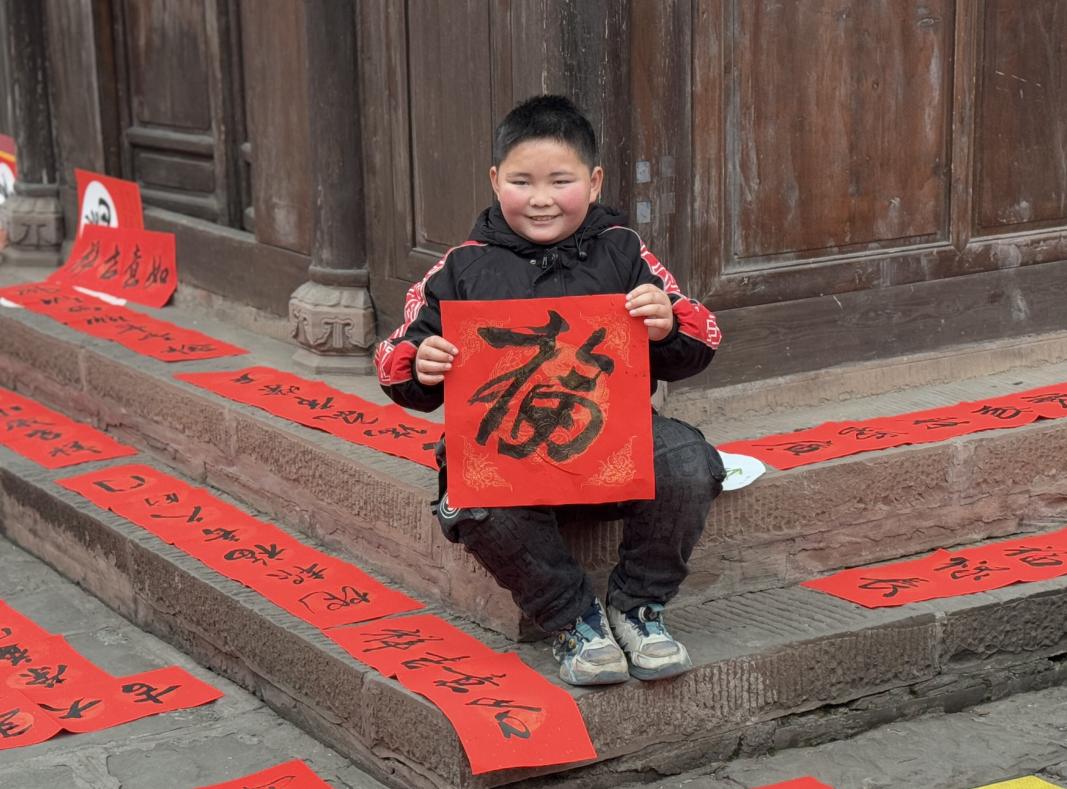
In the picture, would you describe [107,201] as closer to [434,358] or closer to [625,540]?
[434,358]

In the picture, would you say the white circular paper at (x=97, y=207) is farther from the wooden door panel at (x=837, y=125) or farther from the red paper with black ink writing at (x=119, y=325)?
the wooden door panel at (x=837, y=125)

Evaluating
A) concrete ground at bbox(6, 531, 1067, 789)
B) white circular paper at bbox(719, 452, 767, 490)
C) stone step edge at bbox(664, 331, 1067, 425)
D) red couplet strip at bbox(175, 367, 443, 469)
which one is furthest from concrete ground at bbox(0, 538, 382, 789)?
stone step edge at bbox(664, 331, 1067, 425)

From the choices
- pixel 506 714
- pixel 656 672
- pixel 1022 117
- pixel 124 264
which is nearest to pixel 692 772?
pixel 656 672

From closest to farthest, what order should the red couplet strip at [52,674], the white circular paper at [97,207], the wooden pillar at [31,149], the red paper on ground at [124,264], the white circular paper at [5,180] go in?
the red couplet strip at [52,674]
the red paper on ground at [124,264]
the white circular paper at [97,207]
the wooden pillar at [31,149]
the white circular paper at [5,180]

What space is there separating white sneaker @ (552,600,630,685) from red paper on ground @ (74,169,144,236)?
11.9 ft

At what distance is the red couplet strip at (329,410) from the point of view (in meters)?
4.28

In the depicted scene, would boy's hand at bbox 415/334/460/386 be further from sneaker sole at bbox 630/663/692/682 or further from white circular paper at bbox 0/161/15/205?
white circular paper at bbox 0/161/15/205

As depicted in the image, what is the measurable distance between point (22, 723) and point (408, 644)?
95 cm

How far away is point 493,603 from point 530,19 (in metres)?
1.47

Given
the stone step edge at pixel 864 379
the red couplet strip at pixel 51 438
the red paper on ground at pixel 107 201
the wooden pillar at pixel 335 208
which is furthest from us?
the red paper on ground at pixel 107 201

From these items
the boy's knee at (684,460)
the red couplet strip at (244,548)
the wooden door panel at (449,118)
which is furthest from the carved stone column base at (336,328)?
the boy's knee at (684,460)

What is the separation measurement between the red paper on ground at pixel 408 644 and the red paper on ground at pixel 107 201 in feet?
10.4

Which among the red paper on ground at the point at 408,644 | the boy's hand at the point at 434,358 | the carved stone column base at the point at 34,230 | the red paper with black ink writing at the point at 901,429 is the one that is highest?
the boy's hand at the point at 434,358

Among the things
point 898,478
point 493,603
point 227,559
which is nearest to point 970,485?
point 898,478
